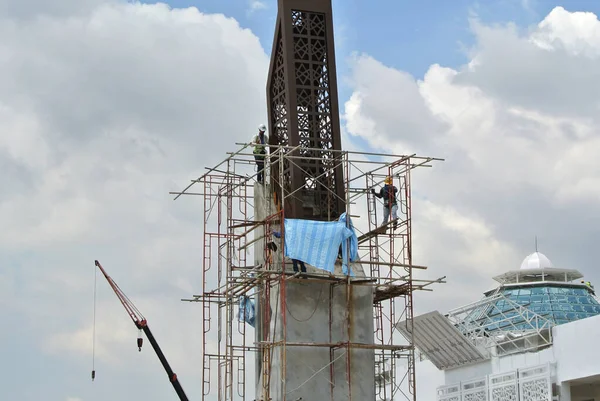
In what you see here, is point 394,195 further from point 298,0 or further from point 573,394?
point 573,394

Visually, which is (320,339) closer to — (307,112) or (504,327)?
(307,112)

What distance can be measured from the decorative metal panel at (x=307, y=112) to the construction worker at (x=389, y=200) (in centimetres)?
113

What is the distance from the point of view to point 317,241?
26.5 m

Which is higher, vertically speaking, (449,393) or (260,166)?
(260,166)

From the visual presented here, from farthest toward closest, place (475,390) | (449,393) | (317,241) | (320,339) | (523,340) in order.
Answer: (449,393), (475,390), (523,340), (320,339), (317,241)

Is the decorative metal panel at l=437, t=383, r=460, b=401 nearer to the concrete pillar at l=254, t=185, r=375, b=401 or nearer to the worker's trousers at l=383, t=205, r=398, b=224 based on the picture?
the concrete pillar at l=254, t=185, r=375, b=401

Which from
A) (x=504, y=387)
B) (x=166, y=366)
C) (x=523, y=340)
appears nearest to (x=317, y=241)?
(x=166, y=366)

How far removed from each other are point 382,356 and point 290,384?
3.10 m

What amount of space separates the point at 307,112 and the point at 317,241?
397 cm

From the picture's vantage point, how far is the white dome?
44250 mm

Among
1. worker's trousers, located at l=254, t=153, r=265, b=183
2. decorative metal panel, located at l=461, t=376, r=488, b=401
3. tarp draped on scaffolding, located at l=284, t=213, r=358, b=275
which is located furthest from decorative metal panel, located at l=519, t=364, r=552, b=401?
worker's trousers, located at l=254, t=153, r=265, b=183

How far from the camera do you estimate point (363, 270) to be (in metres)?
27.8

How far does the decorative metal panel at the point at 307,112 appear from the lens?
28.0 metres

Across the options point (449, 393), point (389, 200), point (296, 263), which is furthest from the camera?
point (449, 393)
